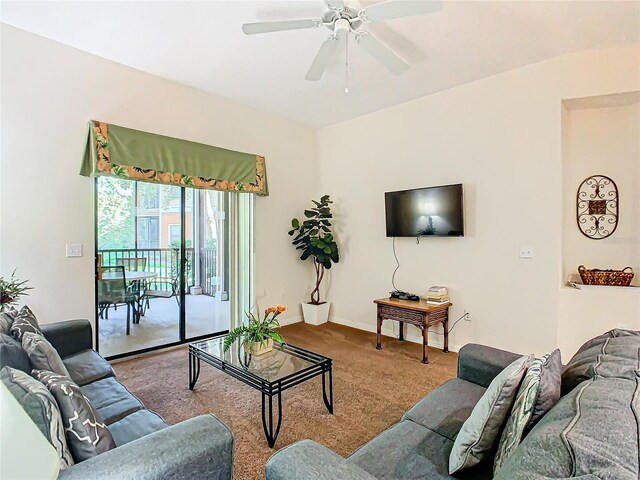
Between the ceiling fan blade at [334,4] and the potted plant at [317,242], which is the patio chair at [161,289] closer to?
the potted plant at [317,242]

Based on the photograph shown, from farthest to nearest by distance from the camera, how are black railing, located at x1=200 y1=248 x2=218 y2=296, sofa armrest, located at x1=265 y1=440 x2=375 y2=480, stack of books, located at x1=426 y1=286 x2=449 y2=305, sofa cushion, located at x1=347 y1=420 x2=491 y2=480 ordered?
black railing, located at x1=200 y1=248 x2=218 y2=296 < stack of books, located at x1=426 y1=286 x2=449 y2=305 < sofa cushion, located at x1=347 y1=420 x2=491 y2=480 < sofa armrest, located at x1=265 y1=440 x2=375 y2=480

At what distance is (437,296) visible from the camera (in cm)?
376

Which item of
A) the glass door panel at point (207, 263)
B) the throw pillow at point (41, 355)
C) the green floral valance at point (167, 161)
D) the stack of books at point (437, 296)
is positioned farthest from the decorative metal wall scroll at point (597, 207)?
the throw pillow at point (41, 355)

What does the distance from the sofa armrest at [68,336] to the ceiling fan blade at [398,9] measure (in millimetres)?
2970

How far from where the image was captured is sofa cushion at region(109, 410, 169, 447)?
153cm

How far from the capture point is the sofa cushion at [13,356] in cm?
152

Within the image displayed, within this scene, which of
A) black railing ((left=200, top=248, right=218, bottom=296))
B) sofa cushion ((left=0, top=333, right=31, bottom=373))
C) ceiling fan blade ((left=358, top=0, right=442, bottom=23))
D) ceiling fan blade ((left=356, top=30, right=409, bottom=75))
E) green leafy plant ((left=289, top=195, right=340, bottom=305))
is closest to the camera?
→ sofa cushion ((left=0, top=333, right=31, bottom=373))

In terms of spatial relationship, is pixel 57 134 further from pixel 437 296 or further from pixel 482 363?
pixel 437 296

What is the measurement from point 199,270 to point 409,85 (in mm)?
3306

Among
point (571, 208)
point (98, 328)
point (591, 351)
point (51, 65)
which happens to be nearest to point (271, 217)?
point (98, 328)

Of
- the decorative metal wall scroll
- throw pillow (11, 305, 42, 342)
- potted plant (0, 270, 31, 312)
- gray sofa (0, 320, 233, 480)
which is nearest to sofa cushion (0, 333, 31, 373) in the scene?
gray sofa (0, 320, 233, 480)

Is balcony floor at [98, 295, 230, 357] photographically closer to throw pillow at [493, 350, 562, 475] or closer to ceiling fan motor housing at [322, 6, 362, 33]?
ceiling fan motor housing at [322, 6, 362, 33]

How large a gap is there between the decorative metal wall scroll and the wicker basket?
368 mm

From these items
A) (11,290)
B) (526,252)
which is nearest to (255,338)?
(11,290)
